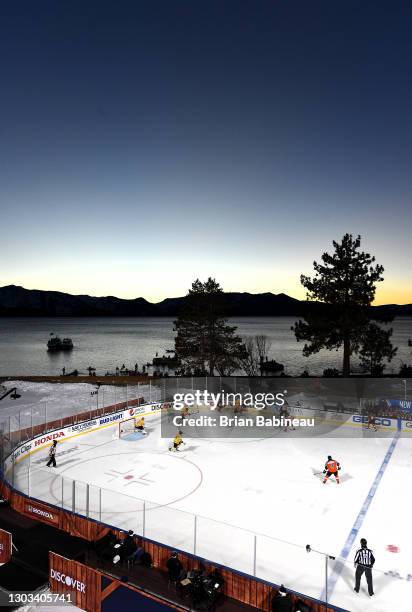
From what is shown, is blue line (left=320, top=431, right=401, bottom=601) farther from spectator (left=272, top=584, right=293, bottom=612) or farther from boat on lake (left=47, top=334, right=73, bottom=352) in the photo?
boat on lake (left=47, top=334, right=73, bottom=352)

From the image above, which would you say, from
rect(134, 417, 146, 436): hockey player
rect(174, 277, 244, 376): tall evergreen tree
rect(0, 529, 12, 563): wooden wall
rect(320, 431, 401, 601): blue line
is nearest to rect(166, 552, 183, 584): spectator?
rect(320, 431, 401, 601): blue line

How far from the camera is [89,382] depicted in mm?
44250

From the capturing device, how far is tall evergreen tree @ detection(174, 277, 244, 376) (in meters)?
52.5

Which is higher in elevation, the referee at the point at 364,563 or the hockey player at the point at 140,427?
the referee at the point at 364,563

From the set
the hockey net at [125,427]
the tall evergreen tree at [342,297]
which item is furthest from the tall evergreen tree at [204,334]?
the hockey net at [125,427]

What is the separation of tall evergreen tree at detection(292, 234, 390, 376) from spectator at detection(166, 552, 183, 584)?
32.0m

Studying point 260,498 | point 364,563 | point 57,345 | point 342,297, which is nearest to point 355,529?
point 260,498
